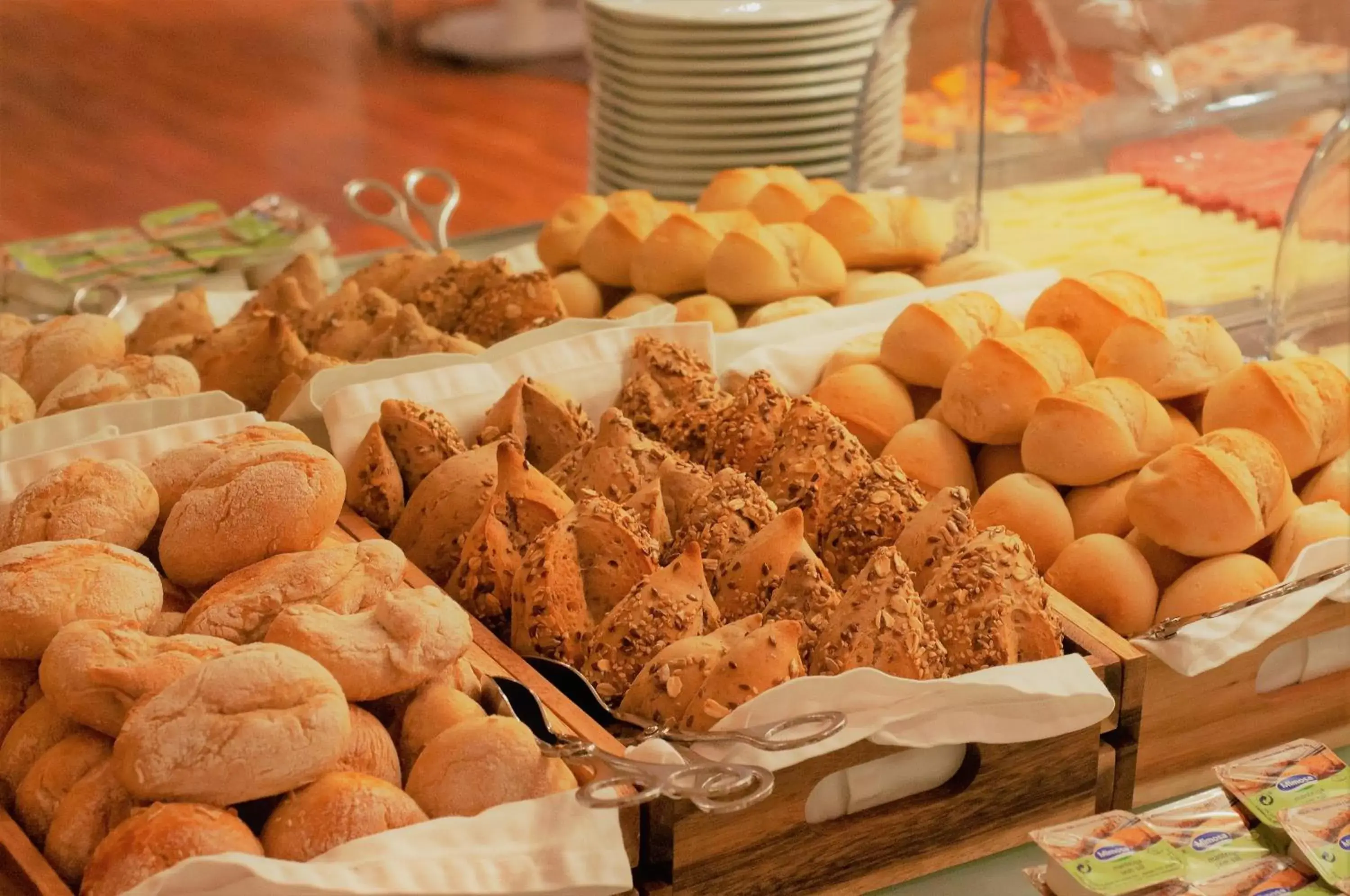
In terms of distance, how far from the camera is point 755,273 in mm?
1934

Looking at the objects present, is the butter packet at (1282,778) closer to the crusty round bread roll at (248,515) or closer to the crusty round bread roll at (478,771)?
the crusty round bread roll at (478,771)

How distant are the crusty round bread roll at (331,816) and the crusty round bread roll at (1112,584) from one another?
2.11 feet

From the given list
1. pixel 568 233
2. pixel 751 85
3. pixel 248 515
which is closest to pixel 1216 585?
pixel 248 515

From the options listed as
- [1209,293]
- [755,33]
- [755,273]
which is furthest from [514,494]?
[755,33]

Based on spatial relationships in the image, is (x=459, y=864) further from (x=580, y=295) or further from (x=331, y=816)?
A: (x=580, y=295)

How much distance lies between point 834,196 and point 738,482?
81cm

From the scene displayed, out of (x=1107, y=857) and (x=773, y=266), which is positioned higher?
(x=773, y=266)

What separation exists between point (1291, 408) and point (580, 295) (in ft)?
2.94

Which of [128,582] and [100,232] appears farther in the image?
[100,232]

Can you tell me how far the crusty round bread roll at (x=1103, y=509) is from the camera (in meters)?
1.46

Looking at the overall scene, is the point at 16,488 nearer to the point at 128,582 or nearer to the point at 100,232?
the point at 128,582

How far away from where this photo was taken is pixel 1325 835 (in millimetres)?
1165

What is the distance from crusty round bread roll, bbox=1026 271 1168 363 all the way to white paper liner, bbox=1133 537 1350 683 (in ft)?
1.18

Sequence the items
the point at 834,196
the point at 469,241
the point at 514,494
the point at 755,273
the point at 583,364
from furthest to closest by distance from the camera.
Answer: the point at 469,241, the point at 834,196, the point at 755,273, the point at 583,364, the point at 514,494
